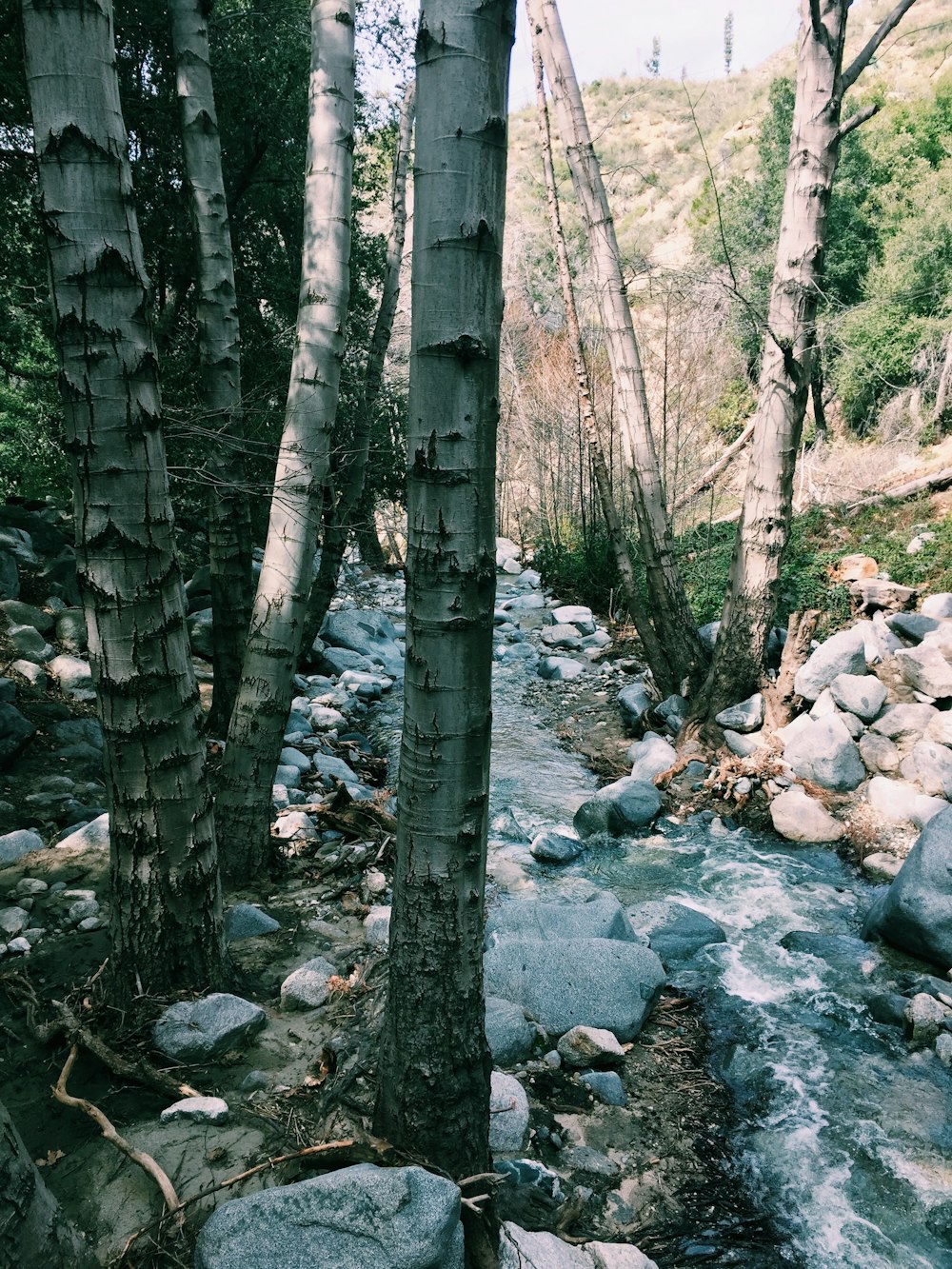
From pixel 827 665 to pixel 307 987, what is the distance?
187 inches

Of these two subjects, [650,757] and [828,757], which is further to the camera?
[650,757]

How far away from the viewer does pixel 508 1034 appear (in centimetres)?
293

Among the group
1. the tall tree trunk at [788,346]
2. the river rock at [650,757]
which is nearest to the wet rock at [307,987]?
the river rock at [650,757]

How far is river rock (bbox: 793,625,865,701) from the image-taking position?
6.15 metres

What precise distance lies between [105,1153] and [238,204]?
8.59 meters

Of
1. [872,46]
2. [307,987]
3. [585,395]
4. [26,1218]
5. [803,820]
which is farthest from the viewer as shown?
[585,395]

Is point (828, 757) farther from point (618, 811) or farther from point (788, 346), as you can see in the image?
point (788, 346)

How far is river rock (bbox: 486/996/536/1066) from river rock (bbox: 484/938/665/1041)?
0.18 m

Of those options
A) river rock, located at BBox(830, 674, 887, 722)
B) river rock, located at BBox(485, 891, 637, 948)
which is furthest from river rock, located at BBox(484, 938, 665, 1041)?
river rock, located at BBox(830, 674, 887, 722)

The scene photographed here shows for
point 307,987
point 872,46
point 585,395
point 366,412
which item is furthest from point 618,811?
point 872,46

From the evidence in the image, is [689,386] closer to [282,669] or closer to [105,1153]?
[282,669]

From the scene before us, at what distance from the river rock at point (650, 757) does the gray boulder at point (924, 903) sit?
6.89 ft

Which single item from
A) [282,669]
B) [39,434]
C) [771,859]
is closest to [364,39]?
[39,434]

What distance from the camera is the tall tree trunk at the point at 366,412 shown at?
724cm
